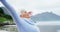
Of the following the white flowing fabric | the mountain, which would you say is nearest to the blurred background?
the mountain

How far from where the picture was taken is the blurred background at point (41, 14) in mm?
1217

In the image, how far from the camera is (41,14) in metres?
1.26

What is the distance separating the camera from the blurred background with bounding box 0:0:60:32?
1217mm

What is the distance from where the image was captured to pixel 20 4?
4.14 feet

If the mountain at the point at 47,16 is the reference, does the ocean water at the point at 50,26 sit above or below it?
below

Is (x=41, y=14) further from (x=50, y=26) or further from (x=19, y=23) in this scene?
(x=19, y=23)

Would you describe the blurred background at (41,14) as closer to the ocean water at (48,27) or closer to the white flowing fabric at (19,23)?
the ocean water at (48,27)

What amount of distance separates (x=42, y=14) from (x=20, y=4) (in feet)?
0.89

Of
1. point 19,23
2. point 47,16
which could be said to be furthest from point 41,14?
point 19,23

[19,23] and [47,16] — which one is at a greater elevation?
[47,16]

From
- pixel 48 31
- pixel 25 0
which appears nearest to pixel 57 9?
pixel 48 31

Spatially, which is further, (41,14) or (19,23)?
(41,14)

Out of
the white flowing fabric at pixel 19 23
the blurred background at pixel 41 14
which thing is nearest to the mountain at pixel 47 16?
the blurred background at pixel 41 14

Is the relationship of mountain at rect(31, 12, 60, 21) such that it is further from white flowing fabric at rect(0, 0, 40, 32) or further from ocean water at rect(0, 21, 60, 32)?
white flowing fabric at rect(0, 0, 40, 32)
